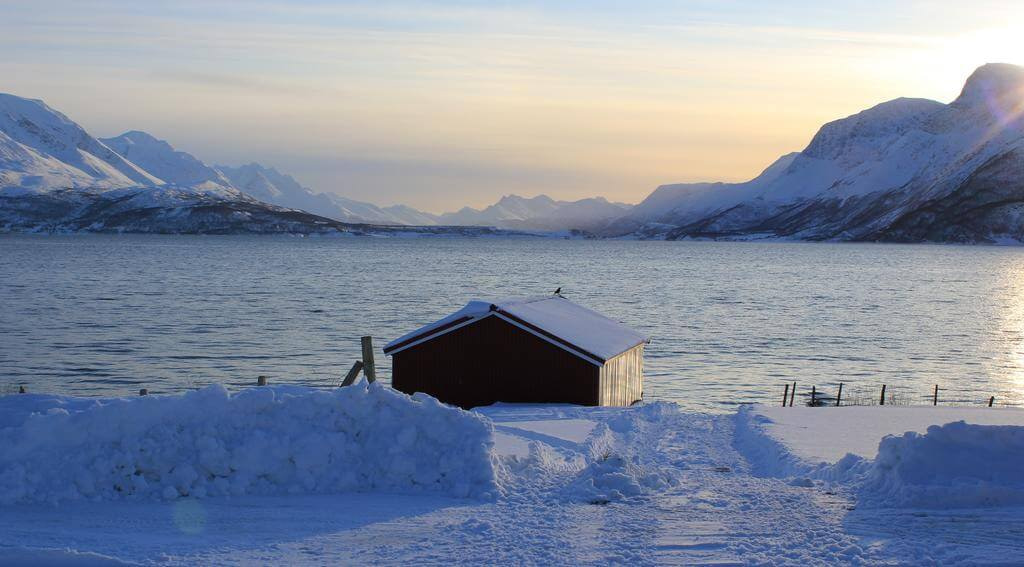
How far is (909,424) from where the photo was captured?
26.9 metres

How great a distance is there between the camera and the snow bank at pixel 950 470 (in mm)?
14922

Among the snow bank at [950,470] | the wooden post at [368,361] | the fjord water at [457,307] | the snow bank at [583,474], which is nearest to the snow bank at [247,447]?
the snow bank at [583,474]

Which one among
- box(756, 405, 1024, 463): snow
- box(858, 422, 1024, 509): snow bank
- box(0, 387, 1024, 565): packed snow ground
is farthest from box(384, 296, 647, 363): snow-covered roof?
box(858, 422, 1024, 509): snow bank

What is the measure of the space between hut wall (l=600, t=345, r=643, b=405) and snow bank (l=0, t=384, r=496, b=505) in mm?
16066

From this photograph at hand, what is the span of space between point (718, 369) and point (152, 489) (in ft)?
136

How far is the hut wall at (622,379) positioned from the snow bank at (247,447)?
16.1 m

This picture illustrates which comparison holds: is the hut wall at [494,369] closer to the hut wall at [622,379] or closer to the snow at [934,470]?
the hut wall at [622,379]

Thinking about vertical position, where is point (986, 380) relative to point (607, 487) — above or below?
below

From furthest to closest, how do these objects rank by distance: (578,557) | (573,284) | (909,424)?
(573,284) < (909,424) < (578,557)

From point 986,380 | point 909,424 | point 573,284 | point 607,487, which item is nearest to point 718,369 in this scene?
point 986,380

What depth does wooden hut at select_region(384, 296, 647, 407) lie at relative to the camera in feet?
103

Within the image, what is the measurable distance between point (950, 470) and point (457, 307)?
70.2 metres

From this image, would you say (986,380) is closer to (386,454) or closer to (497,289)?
(386,454)

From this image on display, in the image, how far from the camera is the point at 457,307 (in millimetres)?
84875
